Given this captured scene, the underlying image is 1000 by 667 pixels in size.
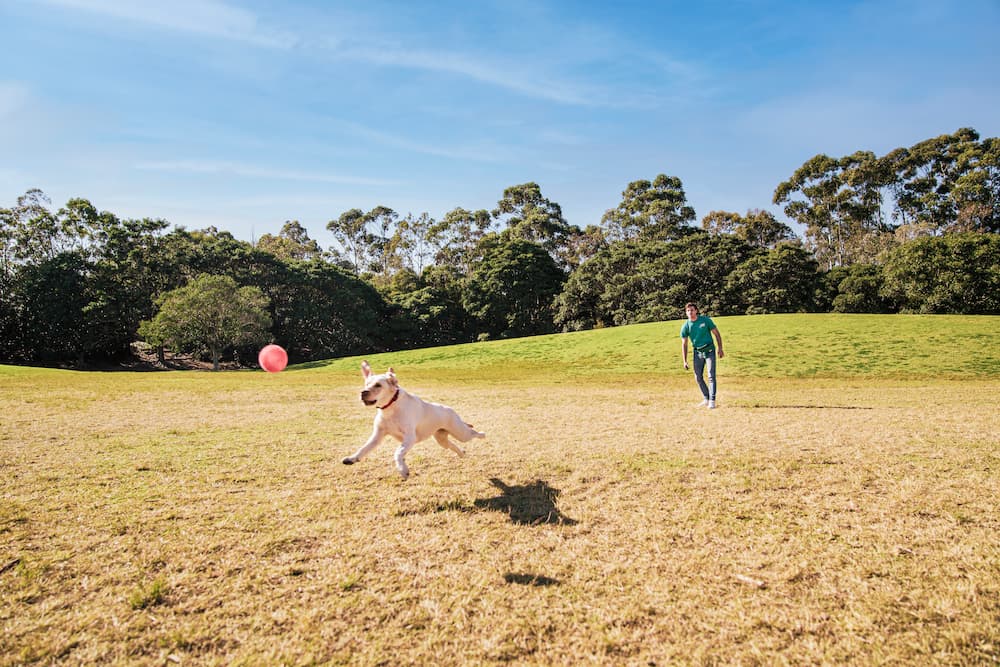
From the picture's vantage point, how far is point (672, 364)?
25.4 metres

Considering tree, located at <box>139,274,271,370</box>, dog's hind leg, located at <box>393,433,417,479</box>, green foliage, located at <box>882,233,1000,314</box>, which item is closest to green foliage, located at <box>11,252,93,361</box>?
tree, located at <box>139,274,271,370</box>

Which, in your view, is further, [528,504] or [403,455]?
[403,455]

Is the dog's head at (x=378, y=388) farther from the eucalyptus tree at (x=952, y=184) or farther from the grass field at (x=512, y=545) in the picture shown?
the eucalyptus tree at (x=952, y=184)

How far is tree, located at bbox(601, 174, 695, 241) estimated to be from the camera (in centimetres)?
5984

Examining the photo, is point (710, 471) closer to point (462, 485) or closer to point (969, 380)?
point (462, 485)

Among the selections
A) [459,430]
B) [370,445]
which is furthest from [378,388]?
[459,430]

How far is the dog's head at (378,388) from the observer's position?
499 cm

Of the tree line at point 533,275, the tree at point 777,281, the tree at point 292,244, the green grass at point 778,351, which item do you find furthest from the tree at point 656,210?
the tree at point 292,244

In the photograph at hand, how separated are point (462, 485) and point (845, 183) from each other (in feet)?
232

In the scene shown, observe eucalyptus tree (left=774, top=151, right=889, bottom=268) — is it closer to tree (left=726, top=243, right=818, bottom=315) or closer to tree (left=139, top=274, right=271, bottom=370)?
tree (left=726, top=243, right=818, bottom=315)

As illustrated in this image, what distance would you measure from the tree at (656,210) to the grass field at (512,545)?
178ft

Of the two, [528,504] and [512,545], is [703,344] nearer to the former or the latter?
[528,504]

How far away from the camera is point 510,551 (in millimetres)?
3783

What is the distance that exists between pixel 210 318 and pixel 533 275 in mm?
32112
